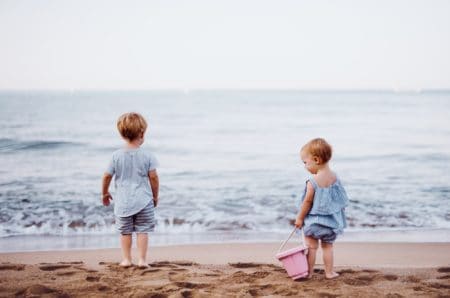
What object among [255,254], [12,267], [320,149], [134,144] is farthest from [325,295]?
[12,267]

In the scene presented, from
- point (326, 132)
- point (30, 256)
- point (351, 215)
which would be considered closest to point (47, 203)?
point (30, 256)

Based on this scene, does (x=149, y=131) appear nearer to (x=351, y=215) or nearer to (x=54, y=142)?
(x=54, y=142)

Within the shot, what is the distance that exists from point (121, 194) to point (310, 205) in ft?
5.04

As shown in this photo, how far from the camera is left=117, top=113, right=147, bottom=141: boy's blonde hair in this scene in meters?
4.04

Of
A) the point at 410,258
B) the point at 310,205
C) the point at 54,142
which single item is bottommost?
the point at 410,258

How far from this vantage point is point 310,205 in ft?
12.7

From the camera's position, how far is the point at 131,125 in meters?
4.06

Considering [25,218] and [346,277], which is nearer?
[346,277]

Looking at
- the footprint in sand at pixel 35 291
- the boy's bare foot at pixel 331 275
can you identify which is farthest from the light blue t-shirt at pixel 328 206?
the footprint in sand at pixel 35 291

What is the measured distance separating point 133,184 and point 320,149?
1532 millimetres

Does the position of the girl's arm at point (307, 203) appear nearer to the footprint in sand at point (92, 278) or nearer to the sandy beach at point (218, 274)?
the sandy beach at point (218, 274)

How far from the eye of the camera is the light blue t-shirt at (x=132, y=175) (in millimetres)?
4172

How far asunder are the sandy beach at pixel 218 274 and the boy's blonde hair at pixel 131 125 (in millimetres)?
1096

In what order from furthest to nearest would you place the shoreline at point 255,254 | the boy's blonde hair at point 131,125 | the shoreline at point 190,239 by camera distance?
1. the shoreline at point 190,239
2. the shoreline at point 255,254
3. the boy's blonde hair at point 131,125
